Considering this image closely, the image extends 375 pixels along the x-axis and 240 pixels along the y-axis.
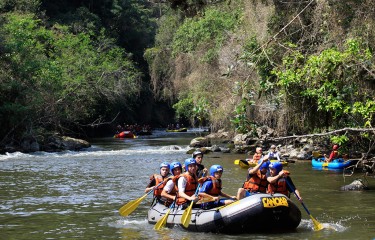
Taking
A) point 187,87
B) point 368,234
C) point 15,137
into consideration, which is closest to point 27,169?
point 15,137

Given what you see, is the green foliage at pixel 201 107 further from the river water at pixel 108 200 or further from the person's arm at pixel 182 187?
Answer: the person's arm at pixel 182 187

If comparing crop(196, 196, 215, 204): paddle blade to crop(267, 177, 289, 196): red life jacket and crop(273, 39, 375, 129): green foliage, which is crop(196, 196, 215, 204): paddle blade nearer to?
crop(267, 177, 289, 196): red life jacket

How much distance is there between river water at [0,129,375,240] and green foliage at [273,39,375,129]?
2158 millimetres

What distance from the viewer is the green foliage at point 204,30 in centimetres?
3884

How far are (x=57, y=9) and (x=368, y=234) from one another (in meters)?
44.4

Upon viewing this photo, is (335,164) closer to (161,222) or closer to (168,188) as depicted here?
(168,188)

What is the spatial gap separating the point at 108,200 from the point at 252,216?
6.25 metres

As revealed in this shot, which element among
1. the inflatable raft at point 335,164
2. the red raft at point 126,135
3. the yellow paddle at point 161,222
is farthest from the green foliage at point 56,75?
the yellow paddle at point 161,222

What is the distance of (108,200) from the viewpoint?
16906 millimetres

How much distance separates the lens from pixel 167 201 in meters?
13.4

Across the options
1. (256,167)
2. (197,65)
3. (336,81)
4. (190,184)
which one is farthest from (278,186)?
(197,65)

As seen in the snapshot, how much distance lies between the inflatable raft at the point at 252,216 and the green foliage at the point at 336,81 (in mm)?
5088

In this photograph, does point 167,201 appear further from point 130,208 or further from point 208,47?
point 208,47

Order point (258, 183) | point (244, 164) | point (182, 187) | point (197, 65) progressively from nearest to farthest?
point (182, 187)
point (258, 183)
point (244, 164)
point (197, 65)
